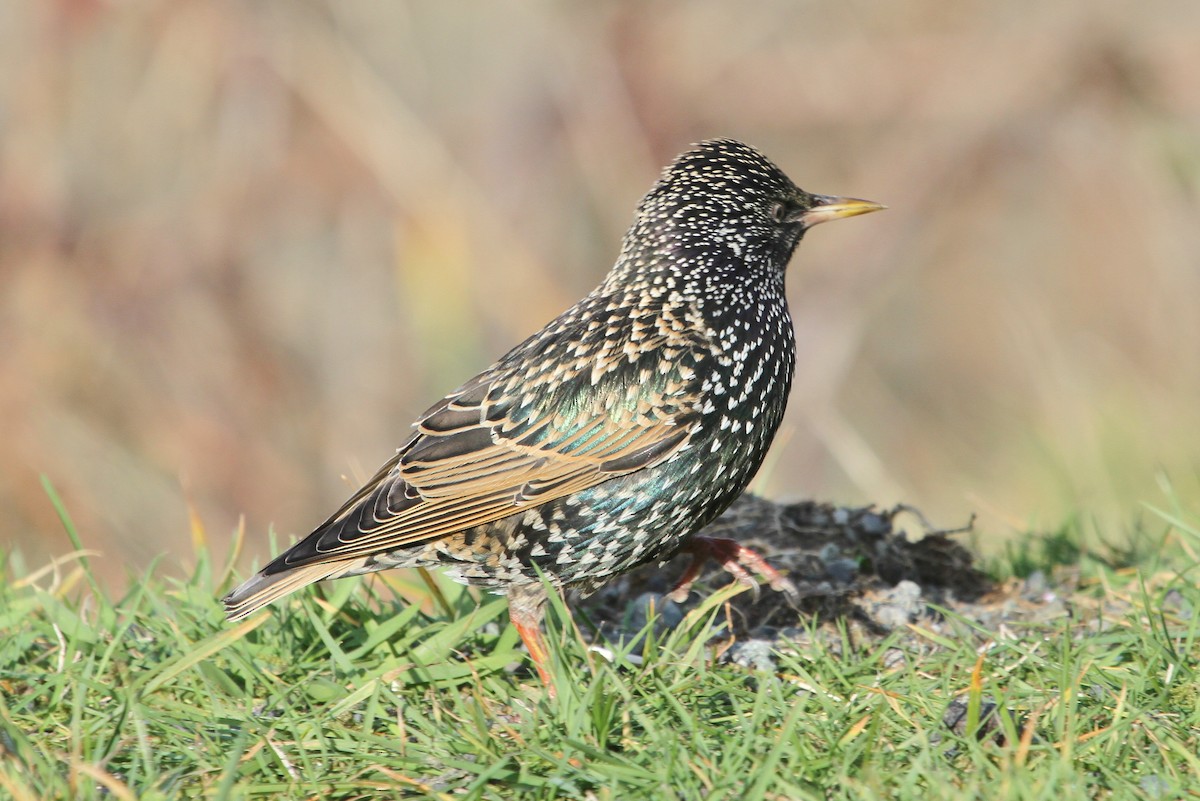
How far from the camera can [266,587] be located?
3.89m

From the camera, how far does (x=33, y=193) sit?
8.85 m

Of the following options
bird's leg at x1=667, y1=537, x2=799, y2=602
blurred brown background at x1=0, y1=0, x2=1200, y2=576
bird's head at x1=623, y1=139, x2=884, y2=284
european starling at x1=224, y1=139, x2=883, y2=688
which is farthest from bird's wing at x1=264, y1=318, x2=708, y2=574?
blurred brown background at x1=0, y1=0, x2=1200, y2=576

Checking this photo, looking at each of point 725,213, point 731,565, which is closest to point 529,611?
point 731,565

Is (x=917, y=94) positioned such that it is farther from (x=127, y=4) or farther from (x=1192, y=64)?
(x=127, y=4)

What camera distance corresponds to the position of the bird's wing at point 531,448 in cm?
401

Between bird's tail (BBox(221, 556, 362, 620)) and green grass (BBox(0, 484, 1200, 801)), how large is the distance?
110 millimetres

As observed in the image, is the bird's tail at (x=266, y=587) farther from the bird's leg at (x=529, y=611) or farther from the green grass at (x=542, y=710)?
the bird's leg at (x=529, y=611)

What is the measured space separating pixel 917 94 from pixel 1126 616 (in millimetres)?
6025

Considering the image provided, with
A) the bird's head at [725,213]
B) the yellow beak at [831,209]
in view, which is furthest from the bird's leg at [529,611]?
the yellow beak at [831,209]

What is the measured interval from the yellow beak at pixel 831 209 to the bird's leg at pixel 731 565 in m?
1.29

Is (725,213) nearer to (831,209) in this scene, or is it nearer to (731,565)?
(831,209)

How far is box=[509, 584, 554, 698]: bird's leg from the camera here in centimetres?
390

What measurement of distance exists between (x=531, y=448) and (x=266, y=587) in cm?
87

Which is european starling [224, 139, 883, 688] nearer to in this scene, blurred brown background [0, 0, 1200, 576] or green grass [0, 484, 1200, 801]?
green grass [0, 484, 1200, 801]
